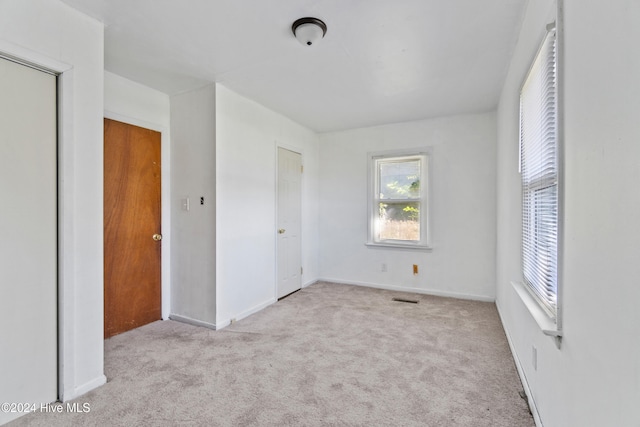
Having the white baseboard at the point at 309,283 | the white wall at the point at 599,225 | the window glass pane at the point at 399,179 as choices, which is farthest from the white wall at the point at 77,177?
the window glass pane at the point at 399,179

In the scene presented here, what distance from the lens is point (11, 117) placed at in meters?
1.70

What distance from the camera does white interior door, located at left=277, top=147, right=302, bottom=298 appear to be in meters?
4.07

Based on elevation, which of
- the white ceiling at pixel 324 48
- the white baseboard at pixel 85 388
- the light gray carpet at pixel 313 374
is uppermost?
the white ceiling at pixel 324 48

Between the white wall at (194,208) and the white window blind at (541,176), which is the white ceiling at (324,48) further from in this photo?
the white window blind at (541,176)

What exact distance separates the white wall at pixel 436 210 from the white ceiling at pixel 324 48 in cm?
62

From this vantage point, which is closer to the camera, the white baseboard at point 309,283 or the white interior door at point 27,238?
the white interior door at point 27,238

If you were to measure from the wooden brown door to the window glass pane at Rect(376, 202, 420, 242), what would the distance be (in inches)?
A: 120

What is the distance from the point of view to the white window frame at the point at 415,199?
4.22 metres

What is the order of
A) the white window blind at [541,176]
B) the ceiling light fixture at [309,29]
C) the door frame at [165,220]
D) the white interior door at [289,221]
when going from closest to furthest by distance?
the white window blind at [541,176]
the ceiling light fixture at [309,29]
the door frame at [165,220]
the white interior door at [289,221]

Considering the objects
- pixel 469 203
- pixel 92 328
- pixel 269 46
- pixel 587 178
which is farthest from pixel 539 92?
pixel 92 328

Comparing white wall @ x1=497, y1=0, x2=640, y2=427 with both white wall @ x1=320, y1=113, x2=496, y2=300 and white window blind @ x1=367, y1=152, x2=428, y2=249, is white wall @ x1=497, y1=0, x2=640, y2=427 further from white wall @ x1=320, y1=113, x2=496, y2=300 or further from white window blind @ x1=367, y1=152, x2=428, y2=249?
white window blind @ x1=367, y1=152, x2=428, y2=249

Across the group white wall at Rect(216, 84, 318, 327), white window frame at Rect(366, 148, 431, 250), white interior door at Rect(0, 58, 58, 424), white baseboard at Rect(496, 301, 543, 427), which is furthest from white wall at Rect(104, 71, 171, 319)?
white baseboard at Rect(496, 301, 543, 427)

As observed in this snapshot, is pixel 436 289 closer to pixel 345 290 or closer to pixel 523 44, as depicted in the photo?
pixel 345 290

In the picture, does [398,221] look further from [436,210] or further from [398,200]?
[436,210]
